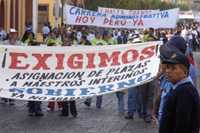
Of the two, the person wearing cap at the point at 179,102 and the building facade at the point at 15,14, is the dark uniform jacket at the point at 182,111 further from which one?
the building facade at the point at 15,14

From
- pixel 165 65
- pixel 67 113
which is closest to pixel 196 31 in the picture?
pixel 67 113

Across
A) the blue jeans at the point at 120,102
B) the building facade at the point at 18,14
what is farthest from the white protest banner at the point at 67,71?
the building facade at the point at 18,14

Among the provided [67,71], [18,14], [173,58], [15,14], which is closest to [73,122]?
[67,71]

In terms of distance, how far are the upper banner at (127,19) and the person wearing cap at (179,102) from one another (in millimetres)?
24462

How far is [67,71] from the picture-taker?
12.8 metres

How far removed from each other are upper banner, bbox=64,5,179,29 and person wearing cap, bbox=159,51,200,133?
80.3 ft

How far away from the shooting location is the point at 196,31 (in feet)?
165

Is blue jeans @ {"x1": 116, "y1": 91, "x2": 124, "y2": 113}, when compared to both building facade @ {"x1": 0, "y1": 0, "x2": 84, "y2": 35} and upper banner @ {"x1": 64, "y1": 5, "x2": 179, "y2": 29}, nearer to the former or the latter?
upper banner @ {"x1": 64, "y1": 5, "x2": 179, "y2": 29}

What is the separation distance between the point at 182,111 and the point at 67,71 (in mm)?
7716

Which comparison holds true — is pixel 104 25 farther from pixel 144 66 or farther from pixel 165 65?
pixel 165 65

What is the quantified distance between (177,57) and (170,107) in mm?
384

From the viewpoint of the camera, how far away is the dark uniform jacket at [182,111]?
5203 mm

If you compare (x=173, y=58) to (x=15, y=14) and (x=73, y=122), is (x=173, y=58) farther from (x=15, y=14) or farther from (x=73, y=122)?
(x=15, y=14)

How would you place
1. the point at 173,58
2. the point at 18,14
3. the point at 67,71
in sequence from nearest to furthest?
the point at 173,58 → the point at 67,71 → the point at 18,14
